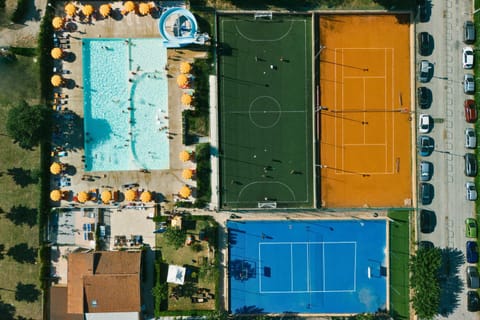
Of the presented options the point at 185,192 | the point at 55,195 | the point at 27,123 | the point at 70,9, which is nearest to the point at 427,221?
the point at 185,192

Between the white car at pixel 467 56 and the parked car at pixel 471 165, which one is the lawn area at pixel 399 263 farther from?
the white car at pixel 467 56

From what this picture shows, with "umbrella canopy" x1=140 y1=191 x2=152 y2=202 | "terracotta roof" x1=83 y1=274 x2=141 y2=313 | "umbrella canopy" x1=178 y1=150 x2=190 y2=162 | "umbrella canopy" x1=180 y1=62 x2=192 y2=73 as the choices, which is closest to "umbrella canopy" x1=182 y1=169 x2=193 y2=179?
"umbrella canopy" x1=178 y1=150 x2=190 y2=162

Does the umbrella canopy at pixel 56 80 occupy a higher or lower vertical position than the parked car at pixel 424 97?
higher

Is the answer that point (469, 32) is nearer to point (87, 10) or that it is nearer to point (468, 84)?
point (468, 84)

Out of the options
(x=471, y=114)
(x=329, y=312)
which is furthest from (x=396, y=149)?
(x=329, y=312)

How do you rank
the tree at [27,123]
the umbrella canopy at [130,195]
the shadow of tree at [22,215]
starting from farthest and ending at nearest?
1. the shadow of tree at [22,215]
2. the umbrella canopy at [130,195]
3. the tree at [27,123]

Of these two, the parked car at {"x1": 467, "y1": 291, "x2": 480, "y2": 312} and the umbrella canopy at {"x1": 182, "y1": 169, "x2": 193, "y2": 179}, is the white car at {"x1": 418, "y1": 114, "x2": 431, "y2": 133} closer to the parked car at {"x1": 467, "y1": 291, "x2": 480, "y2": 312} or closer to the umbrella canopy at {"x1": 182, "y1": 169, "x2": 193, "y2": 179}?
the parked car at {"x1": 467, "y1": 291, "x2": 480, "y2": 312}

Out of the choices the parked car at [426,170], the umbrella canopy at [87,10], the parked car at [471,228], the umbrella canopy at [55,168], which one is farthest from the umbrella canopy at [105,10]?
the parked car at [471,228]
